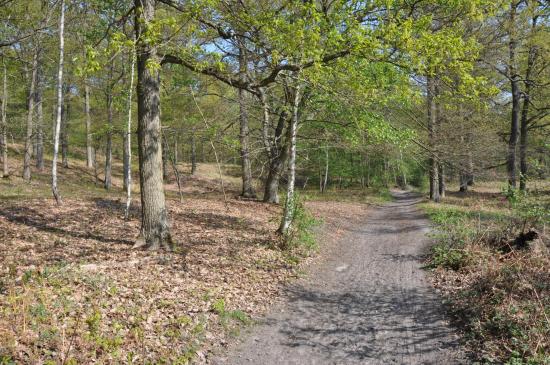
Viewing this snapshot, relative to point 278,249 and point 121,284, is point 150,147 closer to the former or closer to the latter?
point 121,284

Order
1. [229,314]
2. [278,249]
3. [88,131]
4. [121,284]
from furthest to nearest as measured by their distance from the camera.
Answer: [88,131], [278,249], [121,284], [229,314]

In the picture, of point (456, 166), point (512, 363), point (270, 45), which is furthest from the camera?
point (456, 166)

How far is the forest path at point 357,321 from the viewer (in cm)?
566

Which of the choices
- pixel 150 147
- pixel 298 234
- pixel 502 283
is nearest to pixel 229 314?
pixel 150 147

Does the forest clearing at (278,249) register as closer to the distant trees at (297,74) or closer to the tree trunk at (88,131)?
the distant trees at (297,74)

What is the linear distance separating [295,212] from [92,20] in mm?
9816

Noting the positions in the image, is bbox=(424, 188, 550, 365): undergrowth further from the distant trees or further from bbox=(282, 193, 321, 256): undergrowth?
bbox=(282, 193, 321, 256): undergrowth

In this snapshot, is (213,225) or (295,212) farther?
(213,225)

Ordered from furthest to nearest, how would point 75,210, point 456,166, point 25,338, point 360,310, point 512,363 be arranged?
point 456,166
point 75,210
point 360,310
point 512,363
point 25,338

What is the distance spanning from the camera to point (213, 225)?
12.4 m

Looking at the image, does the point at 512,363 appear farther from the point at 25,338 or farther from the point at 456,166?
the point at 456,166

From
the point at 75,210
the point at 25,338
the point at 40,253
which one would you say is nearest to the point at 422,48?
the point at 25,338

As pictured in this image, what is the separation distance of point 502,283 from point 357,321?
2.76 m

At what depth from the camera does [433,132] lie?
54.0 feet
